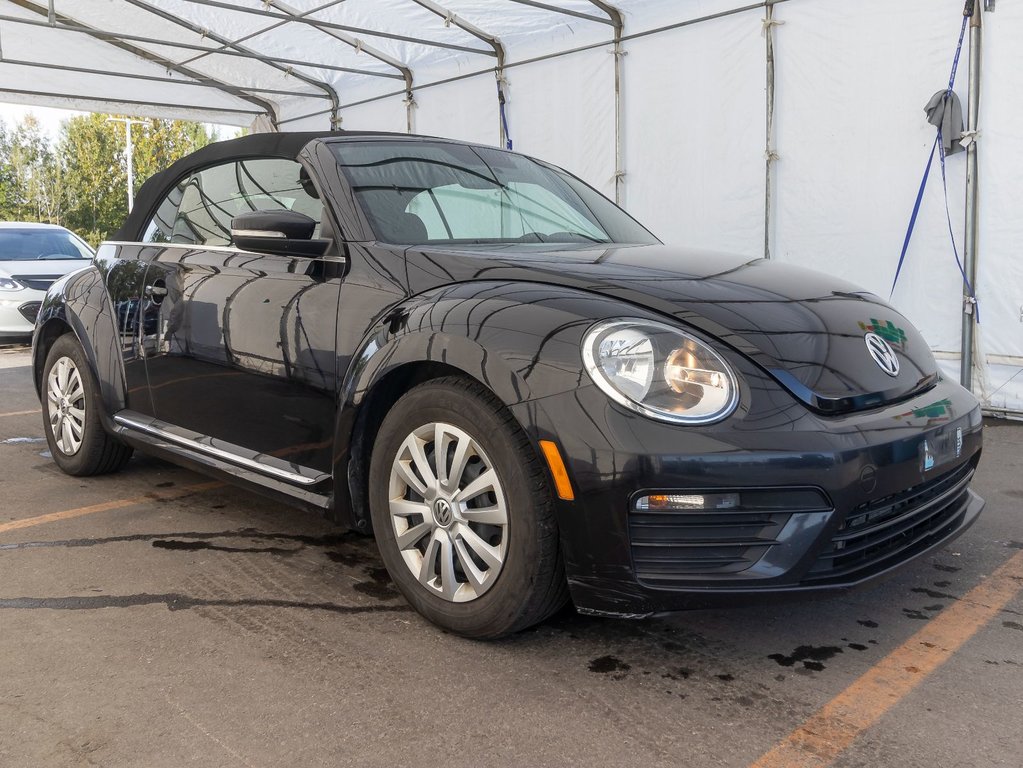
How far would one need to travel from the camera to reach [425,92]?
1096 centimetres

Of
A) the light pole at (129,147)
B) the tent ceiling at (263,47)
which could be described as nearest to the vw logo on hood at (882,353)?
the tent ceiling at (263,47)

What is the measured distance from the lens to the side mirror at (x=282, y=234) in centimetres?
296

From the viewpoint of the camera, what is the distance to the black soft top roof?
131 inches

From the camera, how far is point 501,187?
3.49m

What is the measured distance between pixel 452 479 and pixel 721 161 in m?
6.06

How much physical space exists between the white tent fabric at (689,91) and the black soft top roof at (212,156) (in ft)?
14.7

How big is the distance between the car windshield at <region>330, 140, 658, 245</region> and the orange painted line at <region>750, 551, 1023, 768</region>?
1.66 m

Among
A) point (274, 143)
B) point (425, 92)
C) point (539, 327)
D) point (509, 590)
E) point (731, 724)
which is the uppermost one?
point (425, 92)

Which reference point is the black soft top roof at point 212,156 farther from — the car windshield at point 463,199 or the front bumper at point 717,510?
the front bumper at point 717,510

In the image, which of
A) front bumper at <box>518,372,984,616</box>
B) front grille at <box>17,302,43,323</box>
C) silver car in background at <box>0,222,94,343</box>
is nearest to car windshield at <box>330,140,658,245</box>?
front bumper at <box>518,372,984,616</box>

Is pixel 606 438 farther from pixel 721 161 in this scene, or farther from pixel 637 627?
pixel 721 161

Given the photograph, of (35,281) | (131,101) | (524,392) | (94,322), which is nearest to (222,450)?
(94,322)

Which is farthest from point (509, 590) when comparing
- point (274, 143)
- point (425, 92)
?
point (425, 92)

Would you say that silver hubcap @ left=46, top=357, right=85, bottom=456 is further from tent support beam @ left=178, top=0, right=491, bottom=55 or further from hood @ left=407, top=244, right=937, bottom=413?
tent support beam @ left=178, top=0, right=491, bottom=55
